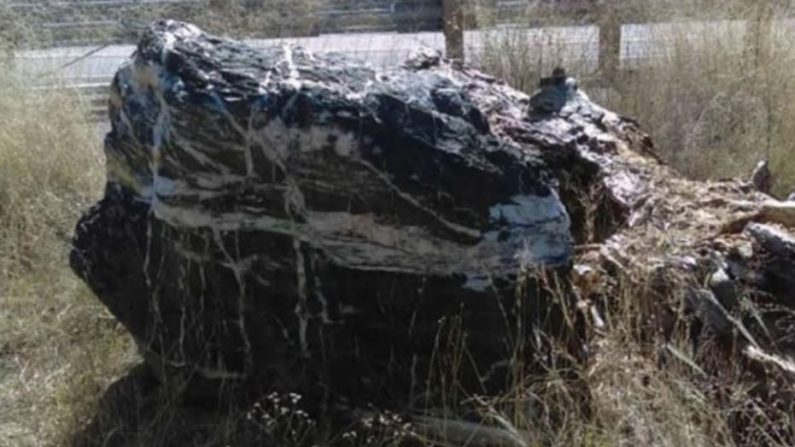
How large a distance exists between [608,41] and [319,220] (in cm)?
348

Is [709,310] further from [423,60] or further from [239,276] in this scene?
[423,60]

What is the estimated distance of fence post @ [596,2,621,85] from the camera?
6812mm

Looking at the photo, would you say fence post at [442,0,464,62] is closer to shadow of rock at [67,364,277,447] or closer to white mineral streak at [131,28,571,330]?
white mineral streak at [131,28,571,330]

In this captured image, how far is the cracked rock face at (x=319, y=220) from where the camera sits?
3.82m

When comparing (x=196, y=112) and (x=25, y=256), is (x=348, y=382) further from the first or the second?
(x=25, y=256)

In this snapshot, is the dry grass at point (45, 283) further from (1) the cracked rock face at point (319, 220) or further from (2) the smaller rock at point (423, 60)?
(2) the smaller rock at point (423, 60)

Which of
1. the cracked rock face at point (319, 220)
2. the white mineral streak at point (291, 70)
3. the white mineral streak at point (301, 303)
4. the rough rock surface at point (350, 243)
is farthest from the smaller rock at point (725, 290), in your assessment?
the white mineral streak at point (291, 70)

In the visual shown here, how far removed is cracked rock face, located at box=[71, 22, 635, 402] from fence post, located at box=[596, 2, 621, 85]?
283cm

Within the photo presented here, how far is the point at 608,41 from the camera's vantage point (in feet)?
22.6

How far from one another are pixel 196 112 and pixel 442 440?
127 centimetres

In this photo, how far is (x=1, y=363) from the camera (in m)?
4.83

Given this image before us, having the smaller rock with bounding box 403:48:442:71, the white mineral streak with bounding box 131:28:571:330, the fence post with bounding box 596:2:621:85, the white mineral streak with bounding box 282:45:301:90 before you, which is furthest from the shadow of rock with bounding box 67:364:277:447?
the fence post with bounding box 596:2:621:85

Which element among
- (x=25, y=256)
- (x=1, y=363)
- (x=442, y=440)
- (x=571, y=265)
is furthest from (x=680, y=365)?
(x=25, y=256)

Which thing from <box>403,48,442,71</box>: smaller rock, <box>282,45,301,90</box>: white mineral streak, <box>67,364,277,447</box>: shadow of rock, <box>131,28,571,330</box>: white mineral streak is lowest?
<box>67,364,277,447</box>: shadow of rock
